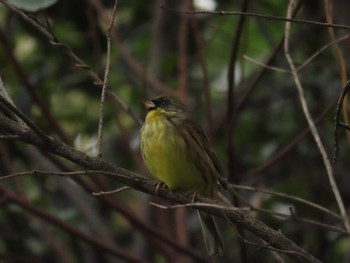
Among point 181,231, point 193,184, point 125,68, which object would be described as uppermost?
point 125,68

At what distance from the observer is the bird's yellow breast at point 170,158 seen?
351 cm

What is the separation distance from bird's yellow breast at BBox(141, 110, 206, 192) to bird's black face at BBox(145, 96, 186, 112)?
0.21m

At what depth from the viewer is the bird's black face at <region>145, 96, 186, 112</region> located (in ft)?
12.5

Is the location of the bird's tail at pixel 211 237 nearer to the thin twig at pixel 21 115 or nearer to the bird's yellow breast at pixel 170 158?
the bird's yellow breast at pixel 170 158

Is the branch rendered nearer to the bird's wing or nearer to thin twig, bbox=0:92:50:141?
thin twig, bbox=0:92:50:141

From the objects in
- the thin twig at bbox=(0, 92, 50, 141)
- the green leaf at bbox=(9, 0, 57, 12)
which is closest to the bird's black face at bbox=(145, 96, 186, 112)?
the green leaf at bbox=(9, 0, 57, 12)

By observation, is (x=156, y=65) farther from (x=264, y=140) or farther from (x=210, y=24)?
(x=264, y=140)

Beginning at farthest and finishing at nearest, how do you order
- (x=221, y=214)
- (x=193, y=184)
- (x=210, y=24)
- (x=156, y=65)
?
1. (x=210, y=24)
2. (x=156, y=65)
3. (x=193, y=184)
4. (x=221, y=214)

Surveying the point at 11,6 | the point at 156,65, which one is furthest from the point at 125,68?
the point at 11,6

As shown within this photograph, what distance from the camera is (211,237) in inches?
140

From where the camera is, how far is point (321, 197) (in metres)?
4.53

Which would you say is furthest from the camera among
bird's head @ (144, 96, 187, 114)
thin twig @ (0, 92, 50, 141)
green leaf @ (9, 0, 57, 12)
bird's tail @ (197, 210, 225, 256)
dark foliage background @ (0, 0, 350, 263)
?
dark foliage background @ (0, 0, 350, 263)

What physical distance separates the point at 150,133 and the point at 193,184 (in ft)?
1.00

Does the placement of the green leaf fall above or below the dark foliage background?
above
